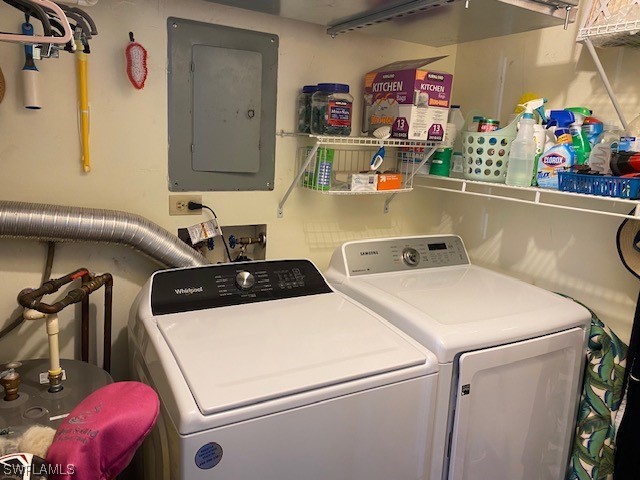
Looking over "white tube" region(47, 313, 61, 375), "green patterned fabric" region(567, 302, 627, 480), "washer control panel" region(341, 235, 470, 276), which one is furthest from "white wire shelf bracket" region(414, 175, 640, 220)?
"white tube" region(47, 313, 61, 375)

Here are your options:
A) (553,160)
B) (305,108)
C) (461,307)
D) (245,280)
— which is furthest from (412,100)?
(245,280)

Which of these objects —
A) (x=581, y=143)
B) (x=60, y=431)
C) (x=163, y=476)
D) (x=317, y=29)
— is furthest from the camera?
(x=317, y=29)

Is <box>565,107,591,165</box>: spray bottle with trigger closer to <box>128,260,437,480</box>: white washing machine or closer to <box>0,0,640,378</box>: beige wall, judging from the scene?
<box>0,0,640,378</box>: beige wall

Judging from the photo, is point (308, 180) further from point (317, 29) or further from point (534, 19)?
point (534, 19)

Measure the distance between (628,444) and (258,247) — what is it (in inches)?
58.7

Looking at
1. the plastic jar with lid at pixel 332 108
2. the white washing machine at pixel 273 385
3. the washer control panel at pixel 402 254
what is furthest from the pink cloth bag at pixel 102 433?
the plastic jar with lid at pixel 332 108

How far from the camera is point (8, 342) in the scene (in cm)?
158

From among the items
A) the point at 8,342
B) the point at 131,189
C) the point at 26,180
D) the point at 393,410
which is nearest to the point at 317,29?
the point at 131,189

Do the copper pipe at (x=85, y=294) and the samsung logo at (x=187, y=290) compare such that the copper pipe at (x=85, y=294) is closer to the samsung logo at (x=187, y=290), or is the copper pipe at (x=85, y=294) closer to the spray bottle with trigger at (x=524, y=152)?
the samsung logo at (x=187, y=290)

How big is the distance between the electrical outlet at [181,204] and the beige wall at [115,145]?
0.02m

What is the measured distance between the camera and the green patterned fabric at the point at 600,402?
165 cm

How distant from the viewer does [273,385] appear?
1109 millimetres

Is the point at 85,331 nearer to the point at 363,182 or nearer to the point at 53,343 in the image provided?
the point at 53,343

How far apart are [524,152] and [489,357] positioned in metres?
0.79
